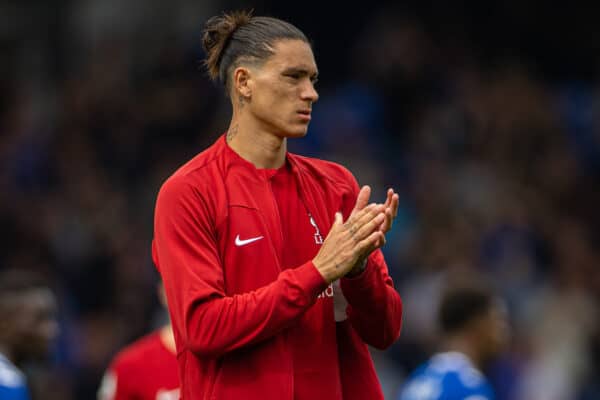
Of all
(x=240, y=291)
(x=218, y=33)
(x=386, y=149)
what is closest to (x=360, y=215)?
(x=240, y=291)

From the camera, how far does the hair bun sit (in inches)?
166

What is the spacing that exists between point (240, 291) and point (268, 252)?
164mm

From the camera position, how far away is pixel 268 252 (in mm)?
3986

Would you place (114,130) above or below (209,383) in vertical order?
below

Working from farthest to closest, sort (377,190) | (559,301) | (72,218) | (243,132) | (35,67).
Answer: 1. (35,67)
2. (72,218)
3. (377,190)
4. (559,301)
5. (243,132)

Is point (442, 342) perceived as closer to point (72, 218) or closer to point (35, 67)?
point (72, 218)

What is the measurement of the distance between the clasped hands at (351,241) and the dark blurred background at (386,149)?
6172 mm

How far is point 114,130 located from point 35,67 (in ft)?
7.82

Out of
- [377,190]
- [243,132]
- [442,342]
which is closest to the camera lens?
[243,132]

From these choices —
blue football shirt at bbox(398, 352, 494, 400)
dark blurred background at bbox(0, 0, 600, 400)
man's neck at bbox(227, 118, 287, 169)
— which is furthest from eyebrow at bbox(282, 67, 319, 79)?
dark blurred background at bbox(0, 0, 600, 400)

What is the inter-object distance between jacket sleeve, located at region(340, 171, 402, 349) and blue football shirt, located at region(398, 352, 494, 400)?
1832mm

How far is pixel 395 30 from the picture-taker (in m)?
13.1

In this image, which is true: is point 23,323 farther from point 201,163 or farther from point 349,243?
point 349,243

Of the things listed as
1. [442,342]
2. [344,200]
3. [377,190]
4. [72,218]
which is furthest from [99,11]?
[344,200]
